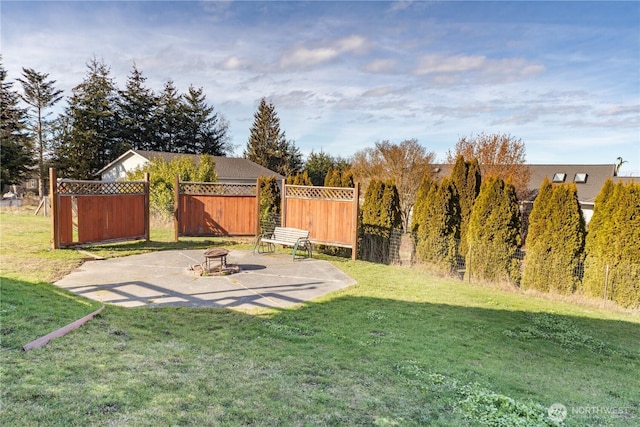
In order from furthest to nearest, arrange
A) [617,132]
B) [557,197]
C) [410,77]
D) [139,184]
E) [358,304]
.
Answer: [410,77] < [617,132] < [139,184] < [557,197] < [358,304]

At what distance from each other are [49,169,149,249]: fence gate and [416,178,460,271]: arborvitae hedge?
790cm

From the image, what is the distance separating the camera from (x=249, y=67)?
54.9ft

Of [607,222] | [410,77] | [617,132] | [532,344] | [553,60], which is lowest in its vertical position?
[532,344]

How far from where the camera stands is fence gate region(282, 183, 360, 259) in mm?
9602

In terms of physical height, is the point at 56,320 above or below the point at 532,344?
above

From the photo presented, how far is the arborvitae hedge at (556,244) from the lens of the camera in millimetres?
7453

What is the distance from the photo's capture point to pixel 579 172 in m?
26.7

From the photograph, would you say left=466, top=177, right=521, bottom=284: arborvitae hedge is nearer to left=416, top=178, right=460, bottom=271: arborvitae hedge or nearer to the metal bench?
left=416, top=178, right=460, bottom=271: arborvitae hedge

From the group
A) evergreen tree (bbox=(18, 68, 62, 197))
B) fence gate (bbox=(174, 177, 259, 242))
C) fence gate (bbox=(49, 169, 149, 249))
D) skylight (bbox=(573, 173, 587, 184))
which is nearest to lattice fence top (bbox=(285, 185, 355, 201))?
fence gate (bbox=(174, 177, 259, 242))

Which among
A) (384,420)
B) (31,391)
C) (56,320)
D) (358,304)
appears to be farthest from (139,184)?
(384,420)

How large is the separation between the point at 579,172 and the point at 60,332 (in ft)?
104

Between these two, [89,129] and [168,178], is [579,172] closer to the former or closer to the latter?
[168,178]

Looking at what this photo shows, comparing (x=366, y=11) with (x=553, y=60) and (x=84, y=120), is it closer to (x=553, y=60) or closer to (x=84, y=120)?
(x=553, y=60)

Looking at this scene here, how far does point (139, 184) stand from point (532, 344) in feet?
33.7
